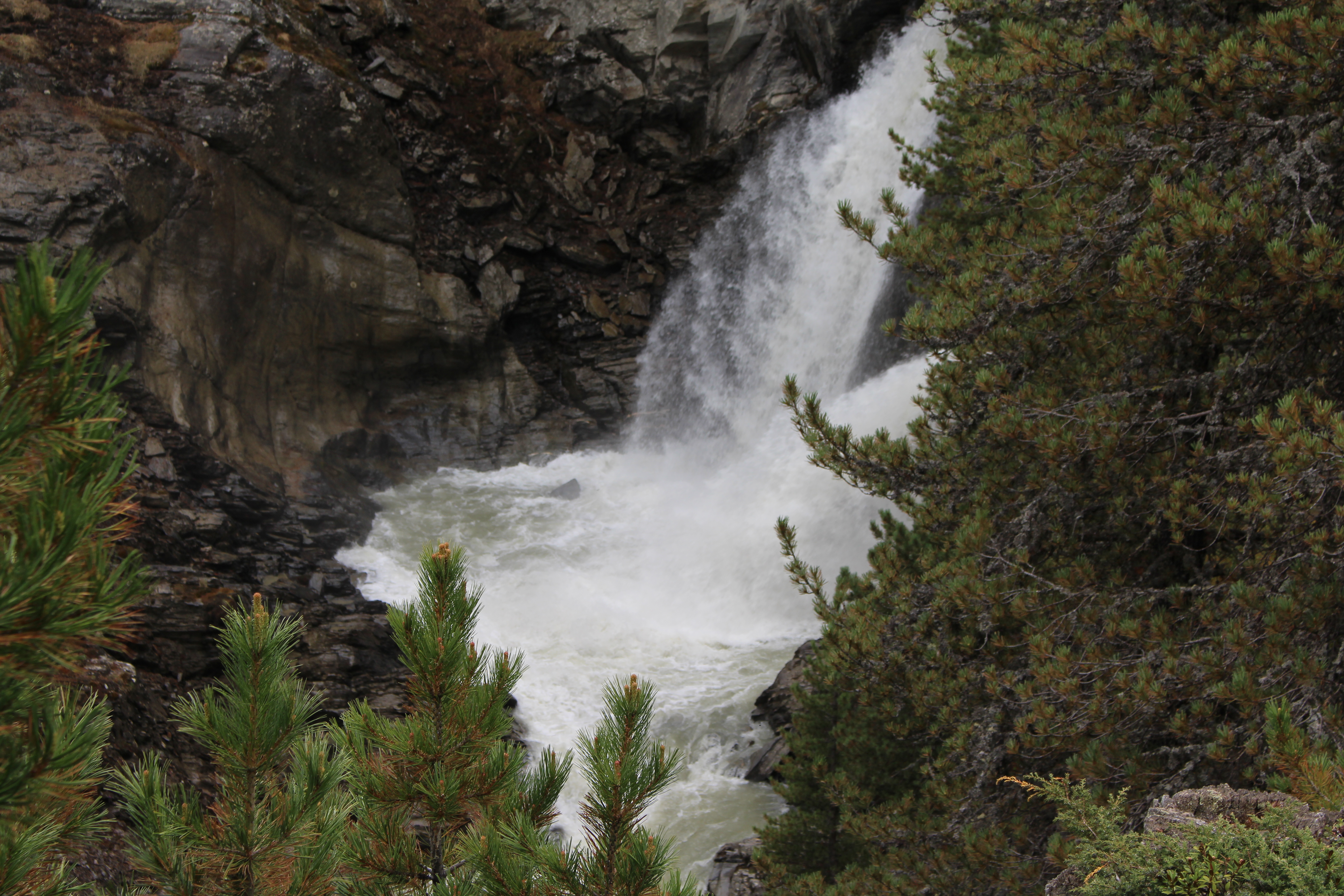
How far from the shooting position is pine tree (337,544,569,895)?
248 cm

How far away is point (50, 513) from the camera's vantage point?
139 centimetres

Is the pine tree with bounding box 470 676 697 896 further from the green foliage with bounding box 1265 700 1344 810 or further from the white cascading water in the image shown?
the white cascading water

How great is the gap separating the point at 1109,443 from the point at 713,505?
1087cm

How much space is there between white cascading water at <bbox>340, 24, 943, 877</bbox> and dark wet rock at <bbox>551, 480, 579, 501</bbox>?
0.37 feet

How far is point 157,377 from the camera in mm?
12344

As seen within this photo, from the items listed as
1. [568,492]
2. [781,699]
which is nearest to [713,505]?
[568,492]

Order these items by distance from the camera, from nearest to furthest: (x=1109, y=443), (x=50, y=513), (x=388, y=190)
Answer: (x=50, y=513), (x=1109, y=443), (x=388, y=190)

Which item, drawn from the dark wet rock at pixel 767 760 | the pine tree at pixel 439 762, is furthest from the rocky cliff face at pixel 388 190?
the pine tree at pixel 439 762

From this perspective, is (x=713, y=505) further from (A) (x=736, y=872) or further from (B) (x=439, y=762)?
(B) (x=439, y=762)

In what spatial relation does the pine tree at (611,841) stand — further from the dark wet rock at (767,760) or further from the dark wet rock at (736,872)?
the dark wet rock at (767,760)

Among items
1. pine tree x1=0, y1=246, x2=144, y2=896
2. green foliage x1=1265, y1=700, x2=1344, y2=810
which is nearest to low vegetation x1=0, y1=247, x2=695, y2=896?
pine tree x1=0, y1=246, x2=144, y2=896

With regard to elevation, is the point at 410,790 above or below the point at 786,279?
below

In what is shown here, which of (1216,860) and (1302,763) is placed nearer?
(1216,860)

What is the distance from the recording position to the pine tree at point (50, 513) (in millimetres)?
1353
